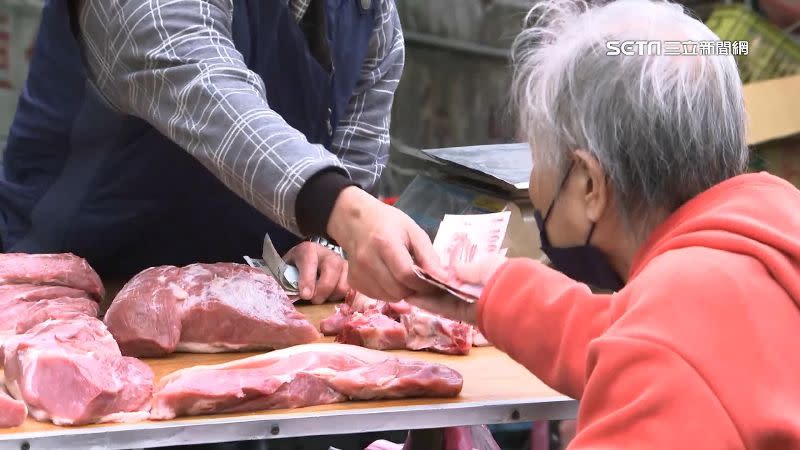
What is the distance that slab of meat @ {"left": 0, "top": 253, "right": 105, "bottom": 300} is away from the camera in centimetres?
298

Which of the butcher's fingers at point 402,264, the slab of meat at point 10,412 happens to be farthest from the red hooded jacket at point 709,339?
the slab of meat at point 10,412

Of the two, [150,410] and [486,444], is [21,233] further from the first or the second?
[486,444]

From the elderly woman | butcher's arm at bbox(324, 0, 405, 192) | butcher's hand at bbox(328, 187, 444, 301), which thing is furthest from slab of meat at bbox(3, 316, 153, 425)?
butcher's arm at bbox(324, 0, 405, 192)

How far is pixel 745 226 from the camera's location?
2004 millimetres

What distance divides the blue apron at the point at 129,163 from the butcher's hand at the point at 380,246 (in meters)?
0.86

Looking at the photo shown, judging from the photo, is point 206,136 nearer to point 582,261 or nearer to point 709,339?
point 582,261

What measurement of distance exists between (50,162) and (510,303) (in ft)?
5.47

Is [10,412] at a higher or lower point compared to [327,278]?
higher

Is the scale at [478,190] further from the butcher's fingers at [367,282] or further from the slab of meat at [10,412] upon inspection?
the slab of meat at [10,412]

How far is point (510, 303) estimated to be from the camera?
7.61ft

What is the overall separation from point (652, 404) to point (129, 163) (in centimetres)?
188

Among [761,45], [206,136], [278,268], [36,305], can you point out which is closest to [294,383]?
[206,136]

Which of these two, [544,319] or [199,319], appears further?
[199,319]

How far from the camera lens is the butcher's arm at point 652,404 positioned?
1807mm
